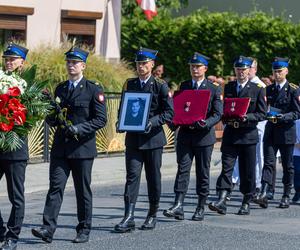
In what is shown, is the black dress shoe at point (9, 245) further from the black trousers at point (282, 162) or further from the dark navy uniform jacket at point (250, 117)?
the black trousers at point (282, 162)

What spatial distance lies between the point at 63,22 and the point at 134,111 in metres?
14.9

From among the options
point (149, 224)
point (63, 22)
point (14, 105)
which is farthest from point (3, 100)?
point (63, 22)

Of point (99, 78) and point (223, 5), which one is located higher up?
point (223, 5)

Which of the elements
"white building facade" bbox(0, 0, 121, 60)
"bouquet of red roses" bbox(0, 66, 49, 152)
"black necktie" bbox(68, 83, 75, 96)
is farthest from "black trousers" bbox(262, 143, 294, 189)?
"white building facade" bbox(0, 0, 121, 60)

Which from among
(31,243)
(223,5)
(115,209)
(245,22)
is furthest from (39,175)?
(223,5)

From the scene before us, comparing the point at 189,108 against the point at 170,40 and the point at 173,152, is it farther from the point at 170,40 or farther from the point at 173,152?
the point at 170,40

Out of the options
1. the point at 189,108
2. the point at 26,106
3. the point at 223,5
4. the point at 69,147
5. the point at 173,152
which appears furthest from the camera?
the point at 223,5

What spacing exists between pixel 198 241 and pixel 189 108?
6.11 ft

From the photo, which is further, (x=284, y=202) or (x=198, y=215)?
(x=284, y=202)

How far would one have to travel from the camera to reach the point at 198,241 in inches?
416

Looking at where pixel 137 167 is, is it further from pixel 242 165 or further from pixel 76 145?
pixel 242 165

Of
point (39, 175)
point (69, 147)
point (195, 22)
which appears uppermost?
point (195, 22)

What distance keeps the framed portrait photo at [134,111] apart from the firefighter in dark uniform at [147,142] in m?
0.09

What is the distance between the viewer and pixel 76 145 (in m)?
10.2
